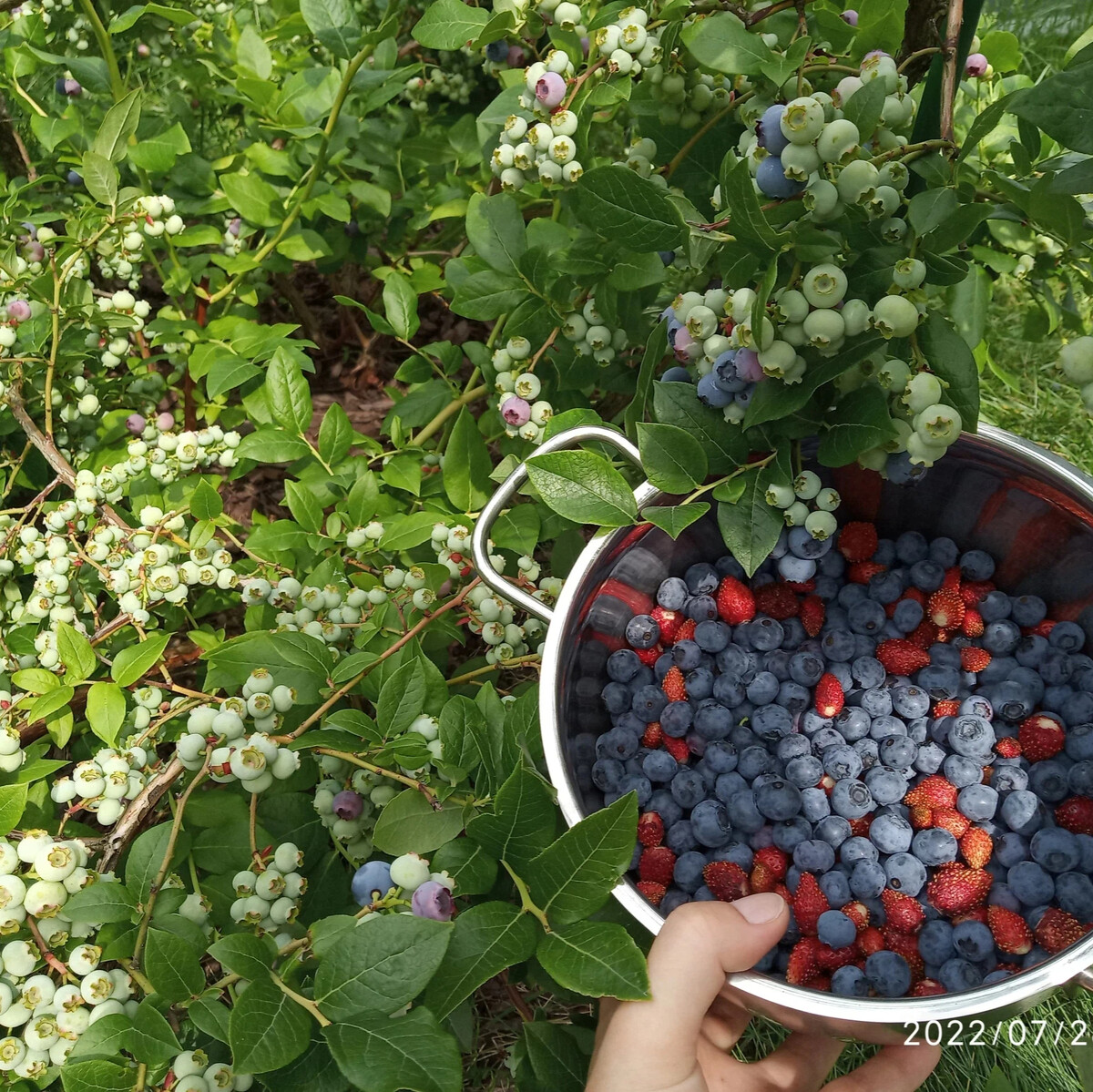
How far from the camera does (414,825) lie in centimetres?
83

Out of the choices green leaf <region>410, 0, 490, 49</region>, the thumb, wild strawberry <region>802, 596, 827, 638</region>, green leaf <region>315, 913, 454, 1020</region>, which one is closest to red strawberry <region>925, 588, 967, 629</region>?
wild strawberry <region>802, 596, 827, 638</region>

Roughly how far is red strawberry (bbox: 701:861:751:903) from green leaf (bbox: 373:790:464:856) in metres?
0.27

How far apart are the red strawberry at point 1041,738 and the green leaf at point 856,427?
1.31 ft

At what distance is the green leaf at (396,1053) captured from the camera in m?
0.64

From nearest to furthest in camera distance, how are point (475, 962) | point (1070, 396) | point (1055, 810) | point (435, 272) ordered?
point (475, 962)
point (1055, 810)
point (435, 272)
point (1070, 396)

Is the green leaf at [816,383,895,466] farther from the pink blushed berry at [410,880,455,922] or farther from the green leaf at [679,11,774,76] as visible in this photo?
the pink blushed berry at [410,880,455,922]

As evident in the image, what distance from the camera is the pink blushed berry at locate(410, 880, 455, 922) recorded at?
0.74 metres

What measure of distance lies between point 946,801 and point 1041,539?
0.31 metres

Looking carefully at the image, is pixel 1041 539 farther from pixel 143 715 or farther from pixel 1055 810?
pixel 143 715

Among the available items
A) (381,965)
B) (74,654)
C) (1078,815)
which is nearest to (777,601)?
(1078,815)

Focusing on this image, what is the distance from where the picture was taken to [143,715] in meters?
0.97

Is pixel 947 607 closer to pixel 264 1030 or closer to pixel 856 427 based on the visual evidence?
pixel 856 427

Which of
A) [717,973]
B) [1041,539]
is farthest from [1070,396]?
[717,973]

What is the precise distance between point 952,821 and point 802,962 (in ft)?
0.76
